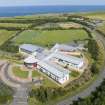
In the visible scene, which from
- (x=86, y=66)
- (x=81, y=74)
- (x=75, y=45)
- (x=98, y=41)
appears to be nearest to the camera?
(x=81, y=74)

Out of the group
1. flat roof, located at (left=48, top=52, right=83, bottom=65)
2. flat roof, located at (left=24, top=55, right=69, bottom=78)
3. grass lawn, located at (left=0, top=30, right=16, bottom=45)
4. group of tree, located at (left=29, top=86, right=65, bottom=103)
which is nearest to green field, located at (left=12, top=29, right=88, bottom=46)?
grass lawn, located at (left=0, top=30, right=16, bottom=45)

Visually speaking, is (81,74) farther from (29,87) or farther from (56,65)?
(29,87)

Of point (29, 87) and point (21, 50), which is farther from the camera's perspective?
point (21, 50)

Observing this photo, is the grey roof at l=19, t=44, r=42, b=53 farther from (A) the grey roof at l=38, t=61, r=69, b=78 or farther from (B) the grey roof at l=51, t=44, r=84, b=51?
(A) the grey roof at l=38, t=61, r=69, b=78

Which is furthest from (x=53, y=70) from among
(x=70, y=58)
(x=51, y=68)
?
(x=70, y=58)

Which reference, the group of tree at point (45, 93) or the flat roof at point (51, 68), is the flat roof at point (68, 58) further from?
the group of tree at point (45, 93)

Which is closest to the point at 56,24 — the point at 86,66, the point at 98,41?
the point at 98,41

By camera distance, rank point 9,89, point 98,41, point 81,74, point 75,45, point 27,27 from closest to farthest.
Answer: point 9,89 → point 81,74 → point 75,45 → point 98,41 → point 27,27

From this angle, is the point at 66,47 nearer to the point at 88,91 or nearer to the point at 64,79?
the point at 64,79
